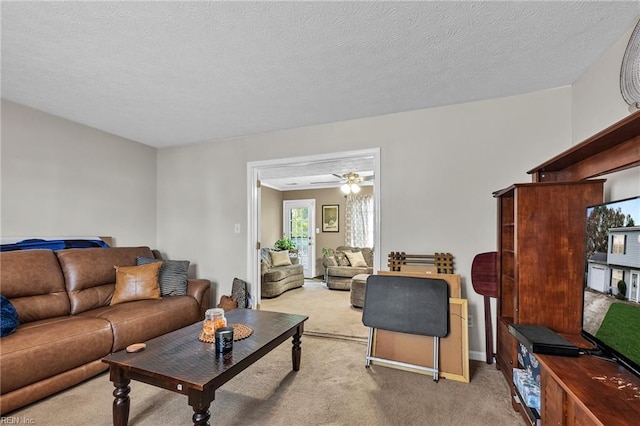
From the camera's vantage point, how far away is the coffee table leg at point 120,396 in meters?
1.67

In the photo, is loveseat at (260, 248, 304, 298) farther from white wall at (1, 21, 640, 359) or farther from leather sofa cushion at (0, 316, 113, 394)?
leather sofa cushion at (0, 316, 113, 394)

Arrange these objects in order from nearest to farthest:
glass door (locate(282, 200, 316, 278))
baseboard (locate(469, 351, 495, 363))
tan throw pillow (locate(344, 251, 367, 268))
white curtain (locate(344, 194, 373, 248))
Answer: baseboard (locate(469, 351, 495, 363)), tan throw pillow (locate(344, 251, 367, 268)), white curtain (locate(344, 194, 373, 248)), glass door (locate(282, 200, 316, 278))

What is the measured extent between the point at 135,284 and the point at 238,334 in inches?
65.3

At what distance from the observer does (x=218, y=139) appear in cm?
397

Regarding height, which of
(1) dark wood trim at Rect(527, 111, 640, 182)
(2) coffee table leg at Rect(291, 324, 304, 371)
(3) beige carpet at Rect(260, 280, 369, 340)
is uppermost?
(1) dark wood trim at Rect(527, 111, 640, 182)

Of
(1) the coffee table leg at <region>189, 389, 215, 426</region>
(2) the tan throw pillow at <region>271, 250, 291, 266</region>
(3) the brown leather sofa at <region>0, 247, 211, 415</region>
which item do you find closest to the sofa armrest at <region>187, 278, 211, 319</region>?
(3) the brown leather sofa at <region>0, 247, 211, 415</region>

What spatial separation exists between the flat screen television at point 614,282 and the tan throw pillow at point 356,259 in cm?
473

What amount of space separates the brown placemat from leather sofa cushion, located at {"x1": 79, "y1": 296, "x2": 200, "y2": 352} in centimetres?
90

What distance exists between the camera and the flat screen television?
47.0 inches

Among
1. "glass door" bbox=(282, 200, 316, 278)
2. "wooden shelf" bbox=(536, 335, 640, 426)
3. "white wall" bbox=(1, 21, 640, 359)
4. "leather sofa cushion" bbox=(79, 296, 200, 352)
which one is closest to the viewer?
"wooden shelf" bbox=(536, 335, 640, 426)

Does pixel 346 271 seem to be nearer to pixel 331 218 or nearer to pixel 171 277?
pixel 331 218

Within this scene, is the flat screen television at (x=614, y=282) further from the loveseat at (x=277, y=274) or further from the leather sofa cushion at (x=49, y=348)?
the loveseat at (x=277, y=274)

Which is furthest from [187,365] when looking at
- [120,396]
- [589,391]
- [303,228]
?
[303,228]

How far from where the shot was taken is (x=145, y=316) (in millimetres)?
2686
